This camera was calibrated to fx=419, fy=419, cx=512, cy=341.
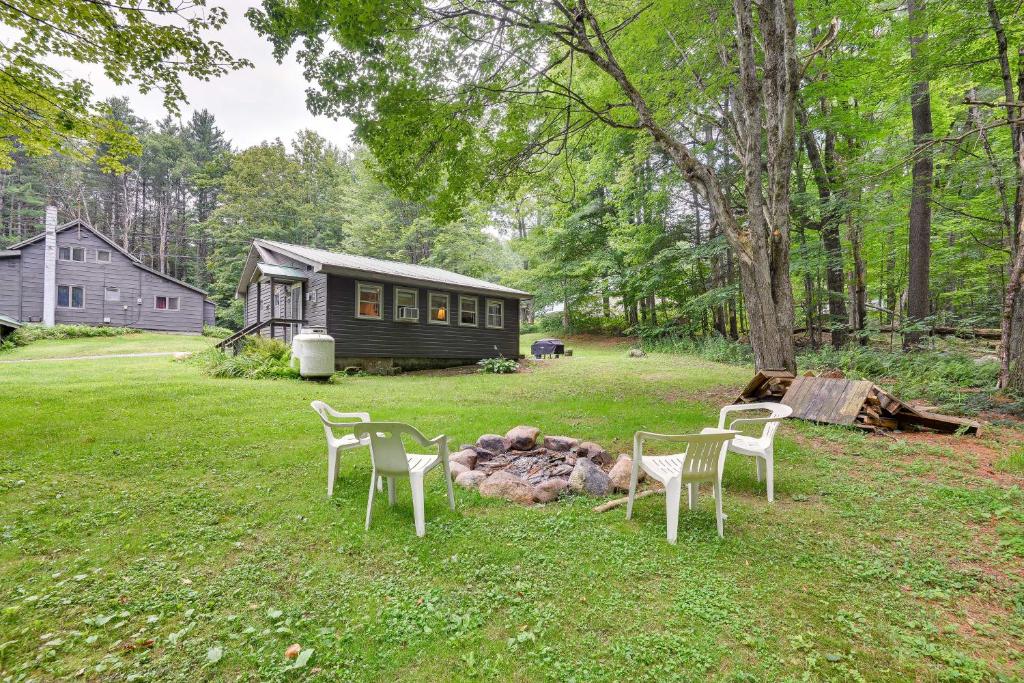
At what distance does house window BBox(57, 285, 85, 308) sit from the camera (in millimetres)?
20000

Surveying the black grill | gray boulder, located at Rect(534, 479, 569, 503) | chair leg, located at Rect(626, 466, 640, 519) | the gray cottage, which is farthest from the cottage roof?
chair leg, located at Rect(626, 466, 640, 519)

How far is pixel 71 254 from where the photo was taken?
20.2 m

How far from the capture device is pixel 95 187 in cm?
3319

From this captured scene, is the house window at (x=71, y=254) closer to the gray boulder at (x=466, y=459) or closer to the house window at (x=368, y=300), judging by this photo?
the house window at (x=368, y=300)

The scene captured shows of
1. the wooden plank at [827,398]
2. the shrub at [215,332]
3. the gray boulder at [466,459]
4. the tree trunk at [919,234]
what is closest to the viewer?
the gray boulder at [466,459]

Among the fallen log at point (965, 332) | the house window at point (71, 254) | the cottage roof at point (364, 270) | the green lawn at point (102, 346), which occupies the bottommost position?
the green lawn at point (102, 346)

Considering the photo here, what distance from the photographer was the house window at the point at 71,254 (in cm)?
1998

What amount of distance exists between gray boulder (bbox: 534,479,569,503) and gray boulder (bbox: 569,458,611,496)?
91 millimetres

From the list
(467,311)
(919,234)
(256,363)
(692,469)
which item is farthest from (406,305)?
(919,234)

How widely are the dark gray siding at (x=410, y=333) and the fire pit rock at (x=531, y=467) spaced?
879 cm

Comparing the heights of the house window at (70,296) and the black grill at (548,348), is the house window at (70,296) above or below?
above

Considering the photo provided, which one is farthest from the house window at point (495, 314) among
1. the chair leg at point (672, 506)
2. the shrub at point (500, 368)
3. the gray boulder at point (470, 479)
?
the chair leg at point (672, 506)

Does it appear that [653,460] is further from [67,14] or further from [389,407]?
[67,14]

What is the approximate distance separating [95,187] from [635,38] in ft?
143
